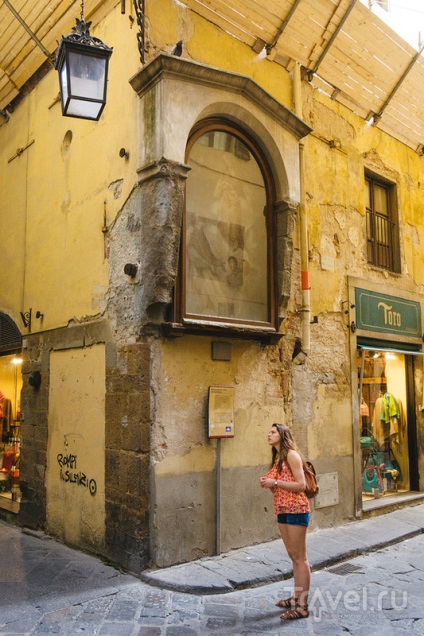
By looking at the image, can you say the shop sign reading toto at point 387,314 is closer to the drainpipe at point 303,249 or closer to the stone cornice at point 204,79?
the drainpipe at point 303,249

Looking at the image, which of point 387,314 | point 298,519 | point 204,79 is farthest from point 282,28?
point 298,519

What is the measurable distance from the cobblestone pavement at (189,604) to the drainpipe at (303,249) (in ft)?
8.22

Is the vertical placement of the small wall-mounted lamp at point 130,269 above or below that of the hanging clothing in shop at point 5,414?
above

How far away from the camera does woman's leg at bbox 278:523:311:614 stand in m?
4.54

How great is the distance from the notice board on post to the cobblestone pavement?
154 centimetres

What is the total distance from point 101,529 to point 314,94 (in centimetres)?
621

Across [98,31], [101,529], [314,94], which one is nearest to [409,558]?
[101,529]

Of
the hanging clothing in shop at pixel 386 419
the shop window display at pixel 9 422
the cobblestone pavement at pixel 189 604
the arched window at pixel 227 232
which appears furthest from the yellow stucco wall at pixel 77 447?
the hanging clothing in shop at pixel 386 419

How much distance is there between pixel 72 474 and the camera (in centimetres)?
695

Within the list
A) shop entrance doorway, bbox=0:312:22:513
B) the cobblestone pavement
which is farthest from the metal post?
shop entrance doorway, bbox=0:312:22:513

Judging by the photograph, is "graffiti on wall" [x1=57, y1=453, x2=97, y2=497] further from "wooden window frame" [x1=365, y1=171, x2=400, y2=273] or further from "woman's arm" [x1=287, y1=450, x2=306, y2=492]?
"wooden window frame" [x1=365, y1=171, x2=400, y2=273]

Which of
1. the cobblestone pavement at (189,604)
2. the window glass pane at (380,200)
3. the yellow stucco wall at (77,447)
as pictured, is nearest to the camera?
the cobblestone pavement at (189,604)

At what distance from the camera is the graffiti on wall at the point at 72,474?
6578mm

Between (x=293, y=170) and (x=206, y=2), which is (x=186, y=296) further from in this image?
(x=206, y=2)
